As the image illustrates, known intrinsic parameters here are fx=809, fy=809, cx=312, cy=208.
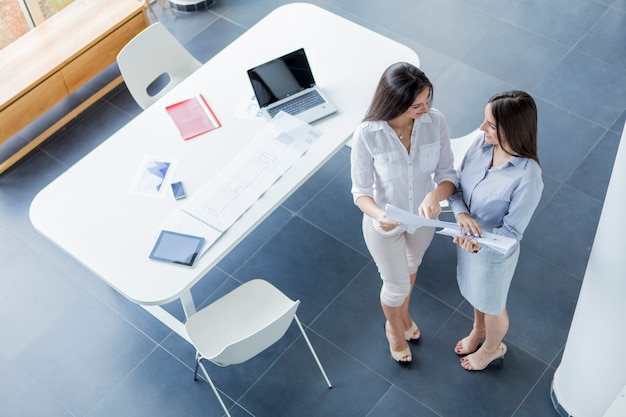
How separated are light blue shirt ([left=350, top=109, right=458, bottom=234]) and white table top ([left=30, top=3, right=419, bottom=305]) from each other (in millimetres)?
616

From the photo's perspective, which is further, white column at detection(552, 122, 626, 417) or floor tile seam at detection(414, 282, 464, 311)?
floor tile seam at detection(414, 282, 464, 311)

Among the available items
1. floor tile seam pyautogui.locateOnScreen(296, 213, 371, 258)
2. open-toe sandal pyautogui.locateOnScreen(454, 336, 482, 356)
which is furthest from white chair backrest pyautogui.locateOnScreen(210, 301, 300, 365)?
floor tile seam pyautogui.locateOnScreen(296, 213, 371, 258)

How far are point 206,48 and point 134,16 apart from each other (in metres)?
0.56

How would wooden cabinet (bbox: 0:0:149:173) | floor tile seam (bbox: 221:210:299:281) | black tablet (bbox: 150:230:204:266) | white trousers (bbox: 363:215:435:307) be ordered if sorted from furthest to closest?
wooden cabinet (bbox: 0:0:149:173), floor tile seam (bbox: 221:210:299:281), black tablet (bbox: 150:230:204:266), white trousers (bbox: 363:215:435:307)

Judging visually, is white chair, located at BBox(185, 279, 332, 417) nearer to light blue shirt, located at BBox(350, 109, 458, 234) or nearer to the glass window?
light blue shirt, located at BBox(350, 109, 458, 234)

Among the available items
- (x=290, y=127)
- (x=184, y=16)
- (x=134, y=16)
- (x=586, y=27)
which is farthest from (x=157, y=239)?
(x=586, y=27)

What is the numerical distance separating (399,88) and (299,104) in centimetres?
117

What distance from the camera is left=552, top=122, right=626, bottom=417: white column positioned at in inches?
115

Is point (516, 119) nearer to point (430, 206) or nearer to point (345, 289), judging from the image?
point (430, 206)

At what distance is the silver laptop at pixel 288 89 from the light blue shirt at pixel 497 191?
1.08m

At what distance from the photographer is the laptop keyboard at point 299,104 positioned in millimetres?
4137

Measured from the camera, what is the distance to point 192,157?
13.2 ft

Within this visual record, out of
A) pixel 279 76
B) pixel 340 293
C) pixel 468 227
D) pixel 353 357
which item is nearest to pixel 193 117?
pixel 279 76

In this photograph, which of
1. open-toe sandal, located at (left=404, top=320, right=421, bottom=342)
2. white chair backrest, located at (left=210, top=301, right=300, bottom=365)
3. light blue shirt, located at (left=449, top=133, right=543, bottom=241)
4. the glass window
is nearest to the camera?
light blue shirt, located at (left=449, top=133, right=543, bottom=241)
